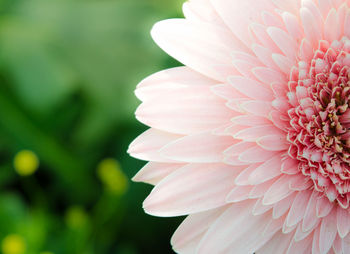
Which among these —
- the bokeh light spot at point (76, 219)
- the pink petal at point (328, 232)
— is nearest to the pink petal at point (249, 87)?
the pink petal at point (328, 232)

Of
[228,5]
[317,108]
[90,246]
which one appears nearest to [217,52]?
[228,5]

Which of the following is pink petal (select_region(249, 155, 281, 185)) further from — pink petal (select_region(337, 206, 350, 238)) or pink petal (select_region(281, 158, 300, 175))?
pink petal (select_region(337, 206, 350, 238))

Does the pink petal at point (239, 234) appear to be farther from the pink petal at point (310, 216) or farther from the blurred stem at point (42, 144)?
the blurred stem at point (42, 144)

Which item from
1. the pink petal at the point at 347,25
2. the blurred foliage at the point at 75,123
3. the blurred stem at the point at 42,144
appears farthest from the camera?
the blurred stem at the point at 42,144

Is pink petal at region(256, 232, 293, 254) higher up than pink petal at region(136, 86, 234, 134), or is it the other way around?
pink petal at region(136, 86, 234, 134)

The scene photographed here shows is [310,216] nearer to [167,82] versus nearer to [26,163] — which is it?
[167,82]

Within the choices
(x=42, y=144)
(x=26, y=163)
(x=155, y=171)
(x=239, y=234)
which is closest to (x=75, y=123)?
(x=42, y=144)

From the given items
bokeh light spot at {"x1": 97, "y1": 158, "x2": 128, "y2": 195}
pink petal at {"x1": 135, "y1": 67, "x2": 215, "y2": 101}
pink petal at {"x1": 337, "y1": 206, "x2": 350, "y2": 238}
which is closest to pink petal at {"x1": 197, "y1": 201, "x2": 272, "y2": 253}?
pink petal at {"x1": 337, "y1": 206, "x2": 350, "y2": 238}
